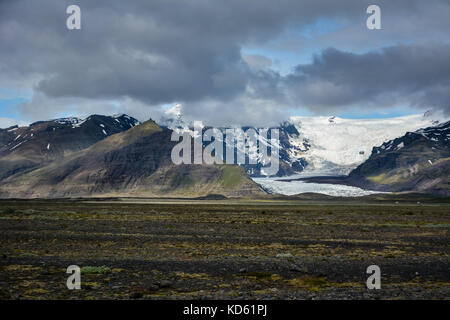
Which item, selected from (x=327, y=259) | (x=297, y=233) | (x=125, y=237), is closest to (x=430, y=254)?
(x=327, y=259)

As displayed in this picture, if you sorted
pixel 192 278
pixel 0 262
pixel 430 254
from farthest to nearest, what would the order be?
pixel 430 254 < pixel 0 262 < pixel 192 278

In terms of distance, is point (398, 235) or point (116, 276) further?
point (398, 235)

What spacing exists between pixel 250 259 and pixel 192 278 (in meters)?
7.45

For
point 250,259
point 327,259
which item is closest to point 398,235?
point 327,259

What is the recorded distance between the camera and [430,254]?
107 feet

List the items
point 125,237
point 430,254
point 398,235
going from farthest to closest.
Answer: point 398,235 → point 125,237 → point 430,254

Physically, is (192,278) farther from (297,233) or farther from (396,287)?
(297,233)

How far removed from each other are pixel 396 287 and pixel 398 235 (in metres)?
29.7
